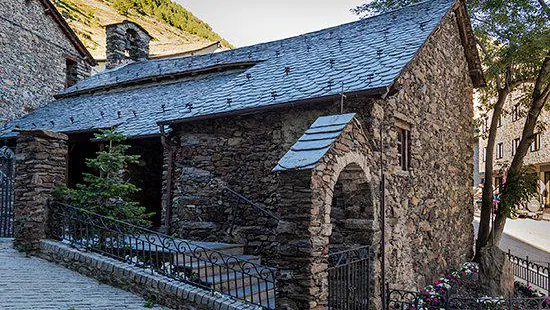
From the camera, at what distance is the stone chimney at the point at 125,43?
19.4m

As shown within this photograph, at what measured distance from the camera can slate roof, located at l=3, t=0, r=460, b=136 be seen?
8.50 m

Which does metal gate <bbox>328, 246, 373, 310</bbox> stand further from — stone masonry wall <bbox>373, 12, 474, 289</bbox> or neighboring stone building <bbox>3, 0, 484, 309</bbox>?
stone masonry wall <bbox>373, 12, 474, 289</bbox>

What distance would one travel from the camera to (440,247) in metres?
10.5

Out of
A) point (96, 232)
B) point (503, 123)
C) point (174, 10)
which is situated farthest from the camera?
point (174, 10)

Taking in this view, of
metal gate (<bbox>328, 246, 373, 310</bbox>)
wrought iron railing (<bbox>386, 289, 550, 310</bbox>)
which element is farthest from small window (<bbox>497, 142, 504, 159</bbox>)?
metal gate (<bbox>328, 246, 373, 310</bbox>)

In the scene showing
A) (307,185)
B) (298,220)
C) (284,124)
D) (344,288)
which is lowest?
(344,288)

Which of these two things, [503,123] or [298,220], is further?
[503,123]

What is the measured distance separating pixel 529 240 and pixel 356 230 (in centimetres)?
1496

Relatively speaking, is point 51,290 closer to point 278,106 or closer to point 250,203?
point 250,203

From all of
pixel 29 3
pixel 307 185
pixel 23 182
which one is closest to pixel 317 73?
pixel 307 185

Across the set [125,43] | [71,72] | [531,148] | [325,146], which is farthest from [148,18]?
[325,146]

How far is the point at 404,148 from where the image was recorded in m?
9.04

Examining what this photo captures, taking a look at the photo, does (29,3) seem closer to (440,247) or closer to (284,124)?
(284,124)

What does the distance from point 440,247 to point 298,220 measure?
20.6ft
